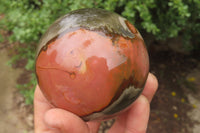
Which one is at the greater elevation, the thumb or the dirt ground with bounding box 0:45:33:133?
the thumb

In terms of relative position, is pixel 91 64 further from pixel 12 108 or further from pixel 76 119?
pixel 12 108

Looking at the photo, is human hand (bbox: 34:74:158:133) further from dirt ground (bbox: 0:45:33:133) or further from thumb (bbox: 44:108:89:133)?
dirt ground (bbox: 0:45:33:133)

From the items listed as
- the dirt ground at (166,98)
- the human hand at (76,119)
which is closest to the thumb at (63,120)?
the human hand at (76,119)

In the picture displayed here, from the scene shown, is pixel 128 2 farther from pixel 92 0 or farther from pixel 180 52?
pixel 180 52

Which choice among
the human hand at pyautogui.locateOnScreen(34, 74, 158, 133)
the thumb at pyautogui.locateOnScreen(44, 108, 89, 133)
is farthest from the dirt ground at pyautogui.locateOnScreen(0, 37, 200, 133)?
the thumb at pyautogui.locateOnScreen(44, 108, 89, 133)

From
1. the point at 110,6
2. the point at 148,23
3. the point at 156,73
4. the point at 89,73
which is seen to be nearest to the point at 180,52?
the point at 156,73

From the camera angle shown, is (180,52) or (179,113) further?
(180,52)

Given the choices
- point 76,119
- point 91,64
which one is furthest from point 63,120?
point 91,64

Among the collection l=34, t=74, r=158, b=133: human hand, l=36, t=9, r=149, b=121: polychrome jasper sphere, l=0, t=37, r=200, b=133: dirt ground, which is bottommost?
l=0, t=37, r=200, b=133: dirt ground
